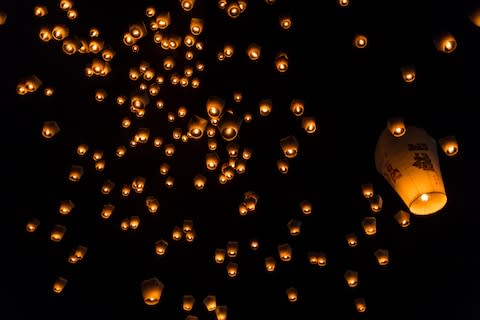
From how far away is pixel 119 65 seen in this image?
485 cm

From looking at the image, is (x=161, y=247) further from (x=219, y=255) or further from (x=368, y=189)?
(x=368, y=189)

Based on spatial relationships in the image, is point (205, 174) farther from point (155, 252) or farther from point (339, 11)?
point (339, 11)

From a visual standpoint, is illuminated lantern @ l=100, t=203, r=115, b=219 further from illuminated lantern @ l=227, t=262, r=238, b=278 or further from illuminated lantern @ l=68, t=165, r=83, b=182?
illuminated lantern @ l=227, t=262, r=238, b=278

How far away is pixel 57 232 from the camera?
4930mm

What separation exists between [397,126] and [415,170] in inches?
16.9

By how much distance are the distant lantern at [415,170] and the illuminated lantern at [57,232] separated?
3755 millimetres

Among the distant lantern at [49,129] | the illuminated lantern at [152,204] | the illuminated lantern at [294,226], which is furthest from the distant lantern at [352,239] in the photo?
the distant lantern at [49,129]

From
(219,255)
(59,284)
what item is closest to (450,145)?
(219,255)

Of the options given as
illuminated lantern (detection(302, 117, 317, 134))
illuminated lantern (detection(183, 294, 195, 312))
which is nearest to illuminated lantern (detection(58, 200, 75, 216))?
illuminated lantern (detection(183, 294, 195, 312))

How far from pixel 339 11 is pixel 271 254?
3.04 metres

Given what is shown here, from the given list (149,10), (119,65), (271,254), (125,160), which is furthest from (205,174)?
(149,10)

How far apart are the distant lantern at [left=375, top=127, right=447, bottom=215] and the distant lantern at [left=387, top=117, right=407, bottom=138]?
0.04 m

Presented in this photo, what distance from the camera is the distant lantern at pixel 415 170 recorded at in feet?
10.0

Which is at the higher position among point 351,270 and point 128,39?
point 128,39
